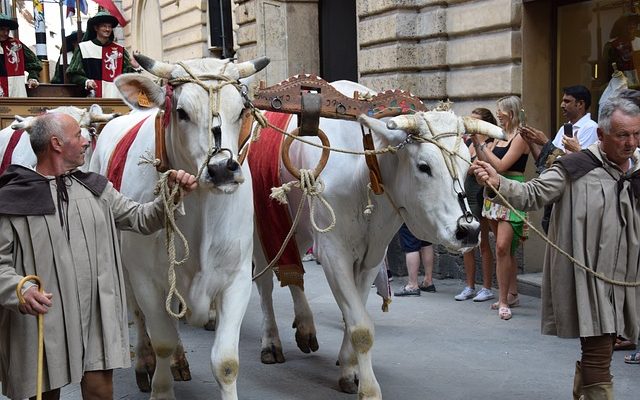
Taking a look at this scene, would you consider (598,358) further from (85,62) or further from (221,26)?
(221,26)

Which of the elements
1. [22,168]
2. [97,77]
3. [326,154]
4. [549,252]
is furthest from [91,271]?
[97,77]

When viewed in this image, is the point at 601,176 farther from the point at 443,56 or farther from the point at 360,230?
the point at 443,56

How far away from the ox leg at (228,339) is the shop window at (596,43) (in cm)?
540

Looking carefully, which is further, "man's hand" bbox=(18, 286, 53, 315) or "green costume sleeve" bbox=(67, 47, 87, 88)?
"green costume sleeve" bbox=(67, 47, 87, 88)

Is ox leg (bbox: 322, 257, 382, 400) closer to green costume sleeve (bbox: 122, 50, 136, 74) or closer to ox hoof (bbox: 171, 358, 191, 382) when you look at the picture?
ox hoof (bbox: 171, 358, 191, 382)

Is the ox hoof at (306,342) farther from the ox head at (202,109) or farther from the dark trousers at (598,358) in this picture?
the dark trousers at (598,358)

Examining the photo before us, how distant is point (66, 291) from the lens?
380 cm

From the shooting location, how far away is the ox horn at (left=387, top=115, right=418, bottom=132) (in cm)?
475

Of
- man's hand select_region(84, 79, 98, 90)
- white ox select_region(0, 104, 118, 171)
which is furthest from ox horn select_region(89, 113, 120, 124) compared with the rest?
man's hand select_region(84, 79, 98, 90)

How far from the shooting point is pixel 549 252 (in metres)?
4.65

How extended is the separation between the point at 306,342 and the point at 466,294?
2522 mm

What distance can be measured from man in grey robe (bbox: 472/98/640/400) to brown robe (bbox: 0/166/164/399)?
79.2 inches

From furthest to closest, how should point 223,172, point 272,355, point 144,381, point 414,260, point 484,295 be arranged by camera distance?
point 414,260 < point 484,295 < point 272,355 < point 144,381 < point 223,172

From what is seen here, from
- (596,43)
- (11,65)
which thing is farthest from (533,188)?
(11,65)
